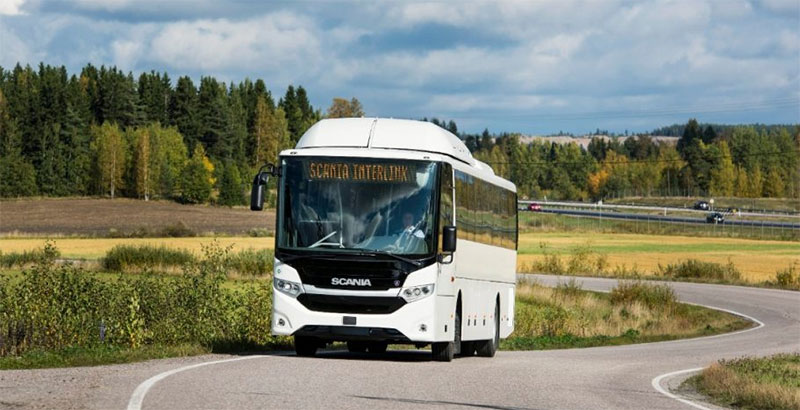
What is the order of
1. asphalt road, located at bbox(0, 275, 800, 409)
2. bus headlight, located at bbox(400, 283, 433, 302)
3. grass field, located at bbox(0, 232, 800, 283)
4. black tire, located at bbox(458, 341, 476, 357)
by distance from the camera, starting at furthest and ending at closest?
grass field, located at bbox(0, 232, 800, 283) → black tire, located at bbox(458, 341, 476, 357) → bus headlight, located at bbox(400, 283, 433, 302) → asphalt road, located at bbox(0, 275, 800, 409)

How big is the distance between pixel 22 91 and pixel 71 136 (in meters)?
8.58

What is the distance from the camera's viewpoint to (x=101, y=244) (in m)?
84.2

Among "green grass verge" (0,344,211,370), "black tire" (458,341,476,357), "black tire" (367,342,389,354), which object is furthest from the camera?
"black tire" (458,341,476,357)

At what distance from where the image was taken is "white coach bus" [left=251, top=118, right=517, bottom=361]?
65.8ft

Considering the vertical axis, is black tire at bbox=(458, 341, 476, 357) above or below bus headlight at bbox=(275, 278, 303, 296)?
below

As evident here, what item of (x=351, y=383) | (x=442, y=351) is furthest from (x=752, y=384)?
(x=442, y=351)

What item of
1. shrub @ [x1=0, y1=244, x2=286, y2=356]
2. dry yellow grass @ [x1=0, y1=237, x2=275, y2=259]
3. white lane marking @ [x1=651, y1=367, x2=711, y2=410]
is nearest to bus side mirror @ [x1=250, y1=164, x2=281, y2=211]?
shrub @ [x1=0, y1=244, x2=286, y2=356]

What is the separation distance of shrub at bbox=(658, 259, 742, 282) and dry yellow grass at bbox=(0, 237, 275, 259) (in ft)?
79.0

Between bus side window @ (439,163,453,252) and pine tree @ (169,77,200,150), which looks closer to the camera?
bus side window @ (439,163,453,252)

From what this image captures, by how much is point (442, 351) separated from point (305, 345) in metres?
2.15

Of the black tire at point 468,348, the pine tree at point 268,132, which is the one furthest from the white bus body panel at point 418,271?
the pine tree at point 268,132

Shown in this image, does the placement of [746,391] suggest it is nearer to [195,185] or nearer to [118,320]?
[118,320]

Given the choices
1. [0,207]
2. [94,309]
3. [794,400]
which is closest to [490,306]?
[94,309]

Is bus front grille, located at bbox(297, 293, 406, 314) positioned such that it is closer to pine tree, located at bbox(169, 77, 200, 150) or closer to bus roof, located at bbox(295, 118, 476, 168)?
bus roof, located at bbox(295, 118, 476, 168)
